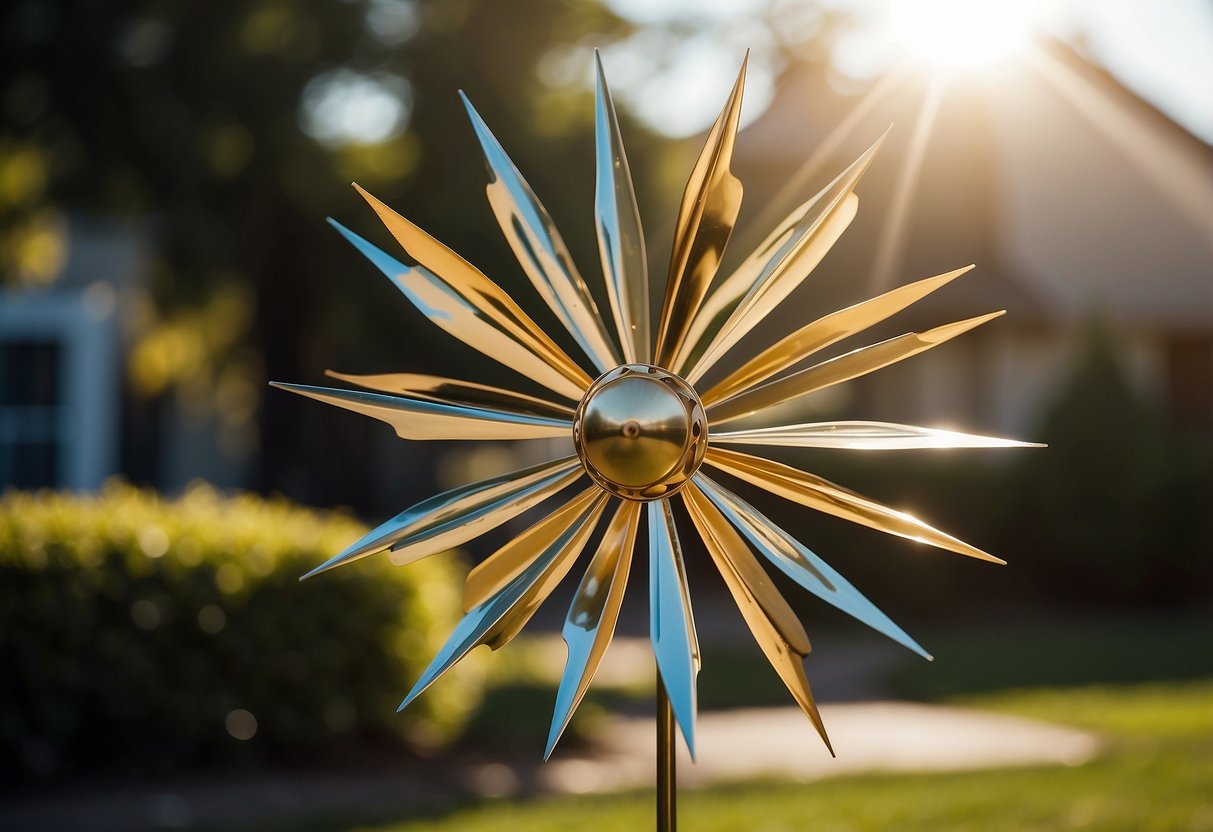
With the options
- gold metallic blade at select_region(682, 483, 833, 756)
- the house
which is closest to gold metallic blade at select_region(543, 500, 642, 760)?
gold metallic blade at select_region(682, 483, 833, 756)

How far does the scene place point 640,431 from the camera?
5.52ft

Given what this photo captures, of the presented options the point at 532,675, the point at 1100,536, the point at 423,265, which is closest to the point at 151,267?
the point at 532,675

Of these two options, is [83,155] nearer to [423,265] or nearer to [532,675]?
[532,675]

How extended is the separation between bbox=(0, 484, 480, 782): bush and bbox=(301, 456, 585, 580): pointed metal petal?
15.1ft

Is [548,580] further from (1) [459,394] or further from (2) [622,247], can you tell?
(2) [622,247]

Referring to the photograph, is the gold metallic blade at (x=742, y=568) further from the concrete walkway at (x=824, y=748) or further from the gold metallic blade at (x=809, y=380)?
the concrete walkway at (x=824, y=748)

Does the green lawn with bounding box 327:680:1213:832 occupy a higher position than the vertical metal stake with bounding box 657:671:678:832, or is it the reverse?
the green lawn with bounding box 327:680:1213:832

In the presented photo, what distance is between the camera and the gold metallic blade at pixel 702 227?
1.74 m

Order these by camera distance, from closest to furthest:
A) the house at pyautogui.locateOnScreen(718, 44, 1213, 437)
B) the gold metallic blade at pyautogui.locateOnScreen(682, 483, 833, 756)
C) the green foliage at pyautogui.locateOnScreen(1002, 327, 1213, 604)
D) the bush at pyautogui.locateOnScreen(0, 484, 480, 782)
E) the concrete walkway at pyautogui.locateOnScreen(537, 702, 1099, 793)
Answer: the gold metallic blade at pyautogui.locateOnScreen(682, 483, 833, 756), the bush at pyautogui.locateOnScreen(0, 484, 480, 782), the concrete walkway at pyautogui.locateOnScreen(537, 702, 1099, 793), the green foliage at pyautogui.locateOnScreen(1002, 327, 1213, 604), the house at pyautogui.locateOnScreen(718, 44, 1213, 437)

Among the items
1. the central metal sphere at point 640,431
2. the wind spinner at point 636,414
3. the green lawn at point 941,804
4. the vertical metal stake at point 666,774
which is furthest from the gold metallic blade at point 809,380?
the green lawn at point 941,804

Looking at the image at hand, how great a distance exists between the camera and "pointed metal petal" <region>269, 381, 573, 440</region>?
5.82ft

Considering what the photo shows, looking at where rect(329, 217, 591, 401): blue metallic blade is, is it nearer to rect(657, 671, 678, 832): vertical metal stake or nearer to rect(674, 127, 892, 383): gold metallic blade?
rect(674, 127, 892, 383): gold metallic blade

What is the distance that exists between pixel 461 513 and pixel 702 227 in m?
0.56

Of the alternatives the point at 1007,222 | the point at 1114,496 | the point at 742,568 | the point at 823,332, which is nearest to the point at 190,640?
the point at 742,568
